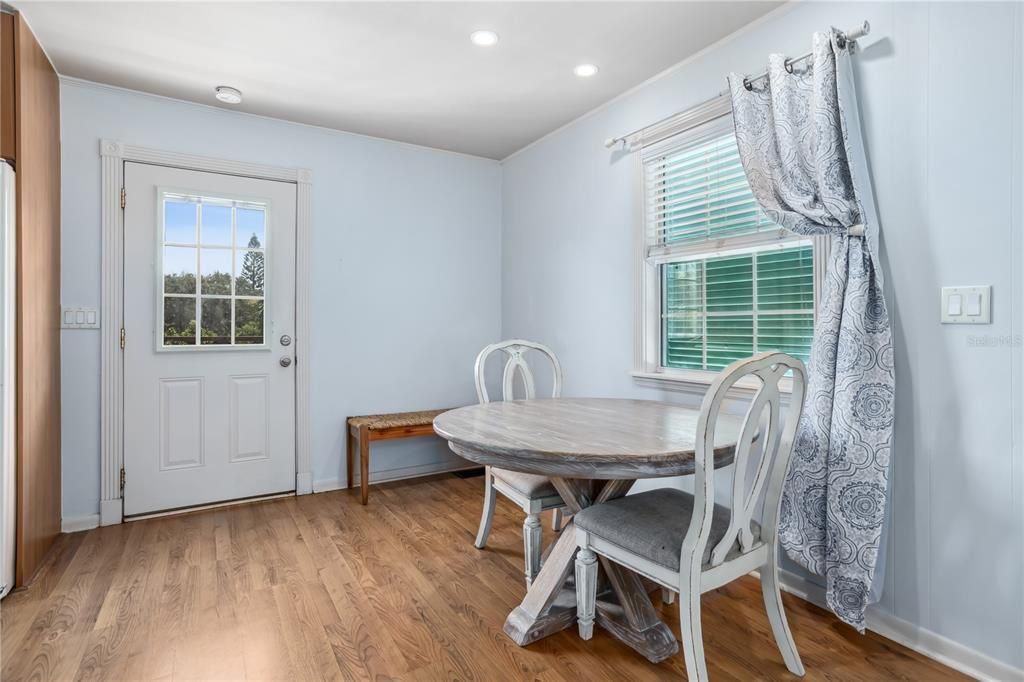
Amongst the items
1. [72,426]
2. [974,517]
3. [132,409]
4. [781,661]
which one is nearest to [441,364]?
[132,409]

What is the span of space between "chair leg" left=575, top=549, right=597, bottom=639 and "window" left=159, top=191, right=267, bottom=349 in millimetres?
2474

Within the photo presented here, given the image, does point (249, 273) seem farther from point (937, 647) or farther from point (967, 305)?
point (937, 647)

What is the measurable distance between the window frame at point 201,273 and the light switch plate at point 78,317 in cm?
28

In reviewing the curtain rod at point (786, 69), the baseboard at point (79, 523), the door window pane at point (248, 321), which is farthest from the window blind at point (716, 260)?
the baseboard at point (79, 523)

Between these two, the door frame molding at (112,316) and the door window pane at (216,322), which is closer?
the door frame molding at (112,316)

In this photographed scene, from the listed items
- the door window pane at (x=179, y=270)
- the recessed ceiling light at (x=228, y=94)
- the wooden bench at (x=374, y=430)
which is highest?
the recessed ceiling light at (x=228, y=94)

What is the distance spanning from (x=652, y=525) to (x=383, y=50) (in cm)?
235

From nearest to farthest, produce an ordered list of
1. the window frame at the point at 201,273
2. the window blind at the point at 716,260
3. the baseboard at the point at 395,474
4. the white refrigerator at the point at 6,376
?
the white refrigerator at the point at 6,376
the window blind at the point at 716,260
the window frame at the point at 201,273
the baseboard at the point at 395,474

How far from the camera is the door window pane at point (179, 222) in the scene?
3.07m

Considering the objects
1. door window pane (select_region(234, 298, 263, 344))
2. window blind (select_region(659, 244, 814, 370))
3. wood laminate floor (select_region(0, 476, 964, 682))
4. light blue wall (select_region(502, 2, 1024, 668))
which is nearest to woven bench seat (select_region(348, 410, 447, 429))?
wood laminate floor (select_region(0, 476, 964, 682))

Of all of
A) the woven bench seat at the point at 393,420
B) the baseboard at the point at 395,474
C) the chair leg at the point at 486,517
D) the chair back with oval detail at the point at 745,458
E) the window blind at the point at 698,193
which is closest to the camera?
the chair back with oval detail at the point at 745,458

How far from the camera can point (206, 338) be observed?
317cm

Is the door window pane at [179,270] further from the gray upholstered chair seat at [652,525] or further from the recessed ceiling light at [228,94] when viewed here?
the gray upholstered chair seat at [652,525]

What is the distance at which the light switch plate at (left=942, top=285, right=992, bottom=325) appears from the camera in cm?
162
